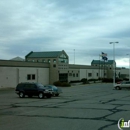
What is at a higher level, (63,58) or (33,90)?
(63,58)

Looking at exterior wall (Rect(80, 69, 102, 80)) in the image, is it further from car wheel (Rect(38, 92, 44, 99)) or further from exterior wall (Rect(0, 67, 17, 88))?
car wheel (Rect(38, 92, 44, 99))

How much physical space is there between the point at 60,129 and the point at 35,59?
70327mm

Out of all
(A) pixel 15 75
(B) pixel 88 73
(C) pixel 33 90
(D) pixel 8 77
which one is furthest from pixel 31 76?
(B) pixel 88 73

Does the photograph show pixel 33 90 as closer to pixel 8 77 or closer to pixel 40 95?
pixel 40 95

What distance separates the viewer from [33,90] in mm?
32375

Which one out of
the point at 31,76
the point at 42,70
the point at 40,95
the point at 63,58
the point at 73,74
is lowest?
the point at 40,95

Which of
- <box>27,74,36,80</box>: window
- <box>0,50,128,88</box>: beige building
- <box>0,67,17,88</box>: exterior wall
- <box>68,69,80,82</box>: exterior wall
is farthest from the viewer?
<box>68,69,80,82</box>: exterior wall

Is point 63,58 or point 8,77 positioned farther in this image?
point 63,58

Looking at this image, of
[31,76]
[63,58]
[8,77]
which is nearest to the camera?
[8,77]

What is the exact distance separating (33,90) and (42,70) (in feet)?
119

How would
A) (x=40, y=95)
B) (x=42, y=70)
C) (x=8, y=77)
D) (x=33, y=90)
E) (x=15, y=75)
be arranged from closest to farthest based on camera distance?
1. (x=40, y=95)
2. (x=33, y=90)
3. (x=8, y=77)
4. (x=15, y=75)
5. (x=42, y=70)

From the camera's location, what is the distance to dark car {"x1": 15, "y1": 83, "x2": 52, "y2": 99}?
3148 centimetres

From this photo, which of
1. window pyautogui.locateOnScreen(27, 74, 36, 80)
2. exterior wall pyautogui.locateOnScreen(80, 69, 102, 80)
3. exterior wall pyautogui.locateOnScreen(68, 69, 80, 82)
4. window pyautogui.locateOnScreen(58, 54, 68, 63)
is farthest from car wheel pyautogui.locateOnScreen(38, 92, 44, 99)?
exterior wall pyautogui.locateOnScreen(80, 69, 102, 80)

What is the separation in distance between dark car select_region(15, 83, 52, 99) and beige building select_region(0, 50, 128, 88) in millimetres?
20344
